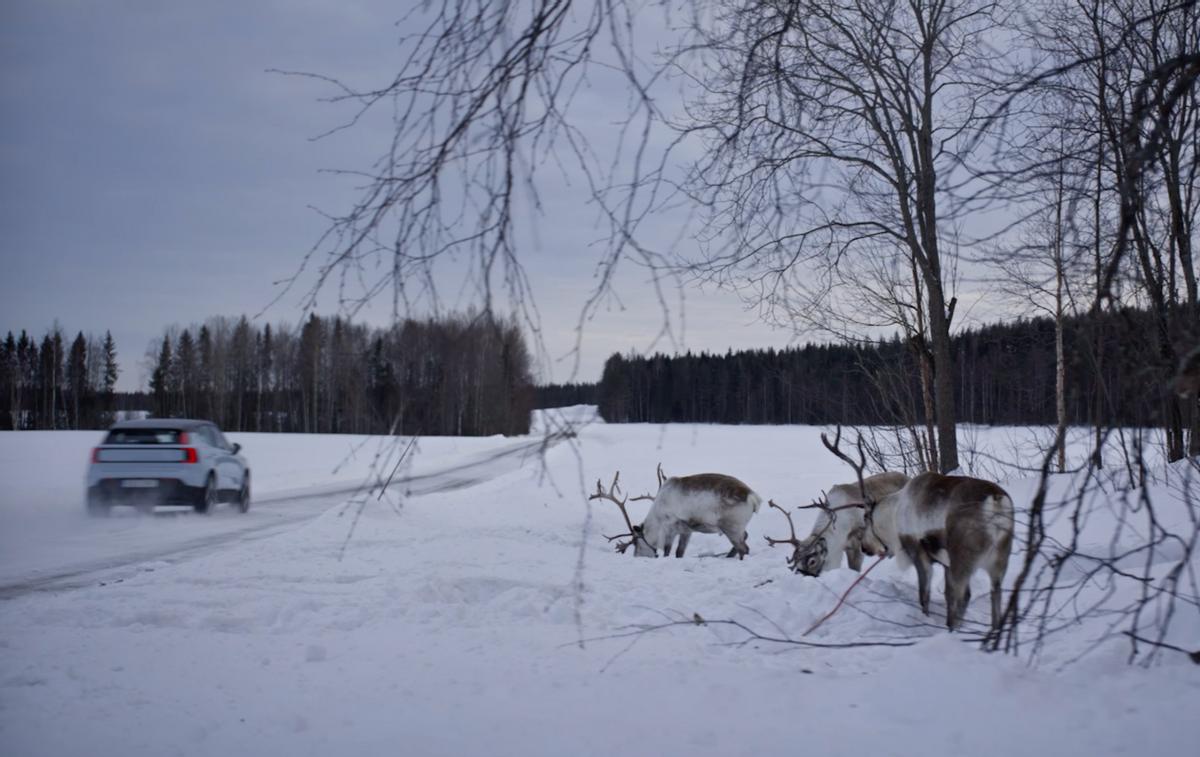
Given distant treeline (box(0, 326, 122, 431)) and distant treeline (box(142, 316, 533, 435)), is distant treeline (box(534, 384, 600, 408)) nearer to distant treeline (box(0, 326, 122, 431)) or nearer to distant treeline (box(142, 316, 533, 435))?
distant treeline (box(142, 316, 533, 435))

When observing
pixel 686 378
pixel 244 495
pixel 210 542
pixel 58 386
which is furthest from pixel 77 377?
pixel 686 378

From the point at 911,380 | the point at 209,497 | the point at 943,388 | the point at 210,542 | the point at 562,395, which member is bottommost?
the point at 210,542

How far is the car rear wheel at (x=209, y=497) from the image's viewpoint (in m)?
13.1

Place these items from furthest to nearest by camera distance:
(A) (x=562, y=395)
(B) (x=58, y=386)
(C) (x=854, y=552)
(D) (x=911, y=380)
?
(B) (x=58, y=386)
(D) (x=911, y=380)
(C) (x=854, y=552)
(A) (x=562, y=395)

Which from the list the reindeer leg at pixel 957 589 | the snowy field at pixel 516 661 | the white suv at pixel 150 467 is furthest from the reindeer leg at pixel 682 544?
the white suv at pixel 150 467

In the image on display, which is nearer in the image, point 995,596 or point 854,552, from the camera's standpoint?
point 995,596

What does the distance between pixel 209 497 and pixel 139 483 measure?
110 centimetres

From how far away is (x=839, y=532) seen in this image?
26.7 feet

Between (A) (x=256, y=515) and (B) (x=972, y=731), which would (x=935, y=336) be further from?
(A) (x=256, y=515)

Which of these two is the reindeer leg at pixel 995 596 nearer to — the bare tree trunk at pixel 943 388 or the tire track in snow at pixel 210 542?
the tire track in snow at pixel 210 542

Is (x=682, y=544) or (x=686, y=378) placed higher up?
(x=686, y=378)

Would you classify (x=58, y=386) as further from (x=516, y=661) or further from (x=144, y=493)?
(x=516, y=661)

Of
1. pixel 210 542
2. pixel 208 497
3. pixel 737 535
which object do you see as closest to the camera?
pixel 737 535

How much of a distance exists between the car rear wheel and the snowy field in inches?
138
